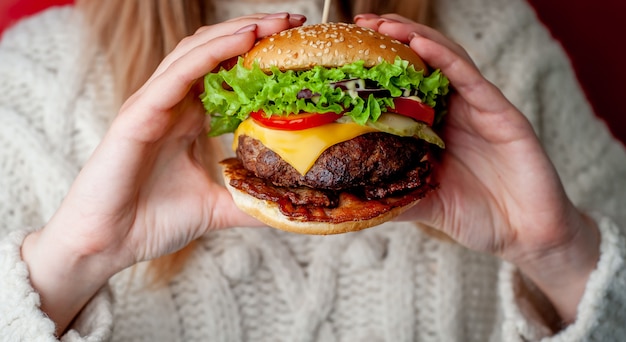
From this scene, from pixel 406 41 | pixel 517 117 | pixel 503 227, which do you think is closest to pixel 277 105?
pixel 406 41

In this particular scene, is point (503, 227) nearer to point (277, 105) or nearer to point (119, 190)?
point (277, 105)

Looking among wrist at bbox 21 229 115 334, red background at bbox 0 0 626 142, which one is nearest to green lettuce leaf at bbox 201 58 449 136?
wrist at bbox 21 229 115 334

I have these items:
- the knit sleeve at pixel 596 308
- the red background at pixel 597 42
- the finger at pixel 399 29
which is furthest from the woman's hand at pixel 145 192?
the red background at pixel 597 42

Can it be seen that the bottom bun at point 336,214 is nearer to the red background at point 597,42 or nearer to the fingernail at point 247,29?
the fingernail at point 247,29

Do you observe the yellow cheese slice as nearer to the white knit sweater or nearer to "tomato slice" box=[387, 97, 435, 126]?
"tomato slice" box=[387, 97, 435, 126]

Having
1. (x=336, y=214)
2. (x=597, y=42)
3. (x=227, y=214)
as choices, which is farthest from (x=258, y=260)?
(x=597, y=42)

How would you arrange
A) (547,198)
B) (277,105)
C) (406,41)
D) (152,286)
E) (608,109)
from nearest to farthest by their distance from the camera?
(277,105) < (406,41) < (547,198) < (152,286) < (608,109)

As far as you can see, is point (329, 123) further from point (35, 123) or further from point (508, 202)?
point (35, 123)
